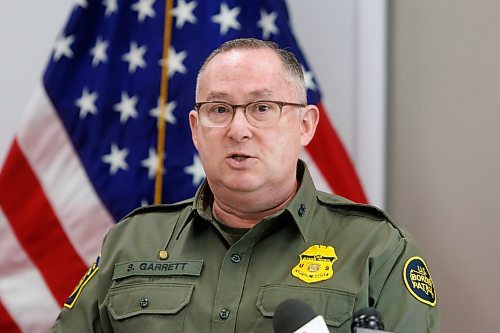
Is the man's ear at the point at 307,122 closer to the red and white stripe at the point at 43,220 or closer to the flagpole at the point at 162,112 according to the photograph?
the flagpole at the point at 162,112

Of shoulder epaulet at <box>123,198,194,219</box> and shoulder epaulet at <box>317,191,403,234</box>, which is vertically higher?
shoulder epaulet at <box>317,191,403,234</box>

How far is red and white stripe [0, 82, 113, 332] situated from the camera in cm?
246

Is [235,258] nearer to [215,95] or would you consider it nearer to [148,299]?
[148,299]

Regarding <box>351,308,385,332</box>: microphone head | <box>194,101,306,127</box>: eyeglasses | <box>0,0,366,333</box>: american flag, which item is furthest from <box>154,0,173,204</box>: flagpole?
<box>351,308,385,332</box>: microphone head

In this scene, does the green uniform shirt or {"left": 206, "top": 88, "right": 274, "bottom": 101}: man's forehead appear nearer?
the green uniform shirt

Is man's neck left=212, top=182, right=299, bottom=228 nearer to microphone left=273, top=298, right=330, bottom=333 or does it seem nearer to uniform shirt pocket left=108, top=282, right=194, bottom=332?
uniform shirt pocket left=108, top=282, right=194, bottom=332

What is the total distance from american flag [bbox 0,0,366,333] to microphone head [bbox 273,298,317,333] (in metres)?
1.38

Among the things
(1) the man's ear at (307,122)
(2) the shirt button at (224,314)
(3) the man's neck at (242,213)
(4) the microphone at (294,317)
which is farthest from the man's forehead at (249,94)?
(4) the microphone at (294,317)

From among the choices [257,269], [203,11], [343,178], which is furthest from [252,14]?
[257,269]

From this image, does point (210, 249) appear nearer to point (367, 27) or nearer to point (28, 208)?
point (28, 208)

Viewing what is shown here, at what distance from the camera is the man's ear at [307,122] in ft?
5.74

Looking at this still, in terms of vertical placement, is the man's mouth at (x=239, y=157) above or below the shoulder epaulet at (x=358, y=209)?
above

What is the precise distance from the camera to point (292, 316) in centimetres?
103

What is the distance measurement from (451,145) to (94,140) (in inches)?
42.4
